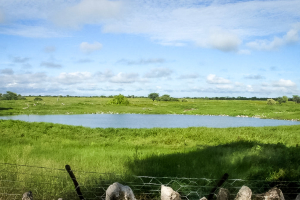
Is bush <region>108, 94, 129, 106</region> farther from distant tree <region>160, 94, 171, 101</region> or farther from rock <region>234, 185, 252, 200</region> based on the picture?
rock <region>234, 185, 252, 200</region>

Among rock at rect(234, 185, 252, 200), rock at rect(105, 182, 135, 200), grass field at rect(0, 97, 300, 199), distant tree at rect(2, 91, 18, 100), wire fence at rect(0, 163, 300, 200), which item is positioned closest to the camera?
rock at rect(105, 182, 135, 200)

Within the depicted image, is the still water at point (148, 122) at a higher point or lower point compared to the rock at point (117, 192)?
lower

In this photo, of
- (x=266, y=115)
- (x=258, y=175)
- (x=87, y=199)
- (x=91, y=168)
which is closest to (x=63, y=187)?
(x=87, y=199)

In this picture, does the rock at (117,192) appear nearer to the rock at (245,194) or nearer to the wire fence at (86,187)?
the wire fence at (86,187)

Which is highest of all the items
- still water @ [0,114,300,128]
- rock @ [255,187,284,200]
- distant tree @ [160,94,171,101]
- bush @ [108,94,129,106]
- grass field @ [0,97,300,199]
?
distant tree @ [160,94,171,101]

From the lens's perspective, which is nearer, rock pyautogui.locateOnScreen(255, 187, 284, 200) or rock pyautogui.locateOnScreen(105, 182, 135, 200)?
rock pyautogui.locateOnScreen(105, 182, 135, 200)

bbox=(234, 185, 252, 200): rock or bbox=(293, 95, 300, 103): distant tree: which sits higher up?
bbox=(293, 95, 300, 103): distant tree

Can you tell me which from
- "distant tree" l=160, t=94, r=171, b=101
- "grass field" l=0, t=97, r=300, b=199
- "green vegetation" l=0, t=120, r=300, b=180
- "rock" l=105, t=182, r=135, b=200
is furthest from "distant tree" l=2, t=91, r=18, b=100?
"rock" l=105, t=182, r=135, b=200

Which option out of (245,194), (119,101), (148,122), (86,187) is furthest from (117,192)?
(119,101)

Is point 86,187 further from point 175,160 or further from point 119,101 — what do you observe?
point 119,101

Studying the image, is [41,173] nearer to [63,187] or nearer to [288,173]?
[63,187]

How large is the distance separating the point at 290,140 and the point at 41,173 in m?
17.1

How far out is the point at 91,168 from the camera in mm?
8641

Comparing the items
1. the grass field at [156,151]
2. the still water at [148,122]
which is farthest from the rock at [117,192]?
the still water at [148,122]
